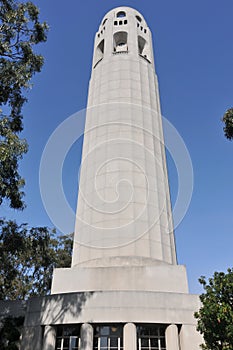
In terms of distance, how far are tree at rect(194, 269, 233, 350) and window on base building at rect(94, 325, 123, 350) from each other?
4.04 metres

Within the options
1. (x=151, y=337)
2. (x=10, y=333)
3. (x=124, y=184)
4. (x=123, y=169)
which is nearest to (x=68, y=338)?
(x=151, y=337)

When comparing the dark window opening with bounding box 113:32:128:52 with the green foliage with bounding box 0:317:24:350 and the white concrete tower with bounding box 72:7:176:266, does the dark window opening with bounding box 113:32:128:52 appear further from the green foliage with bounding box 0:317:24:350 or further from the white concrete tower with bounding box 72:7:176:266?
the green foliage with bounding box 0:317:24:350

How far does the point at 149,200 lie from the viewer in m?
22.2

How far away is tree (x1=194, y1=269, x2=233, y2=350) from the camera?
1341 centimetres

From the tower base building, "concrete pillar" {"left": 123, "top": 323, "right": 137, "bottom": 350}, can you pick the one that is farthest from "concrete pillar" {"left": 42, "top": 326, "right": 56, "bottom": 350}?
"concrete pillar" {"left": 123, "top": 323, "right": 137, "bottom": 350}

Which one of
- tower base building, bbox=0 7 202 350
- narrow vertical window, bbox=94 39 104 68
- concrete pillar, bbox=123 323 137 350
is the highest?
narrow vertical window, bbox=94 39 104 68

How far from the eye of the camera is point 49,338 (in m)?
16.4

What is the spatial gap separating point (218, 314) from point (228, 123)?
8824 mm

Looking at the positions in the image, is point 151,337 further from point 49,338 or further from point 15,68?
point 15,68

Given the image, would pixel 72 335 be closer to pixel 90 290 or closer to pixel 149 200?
pixel 90 290

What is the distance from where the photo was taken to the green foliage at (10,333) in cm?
1844

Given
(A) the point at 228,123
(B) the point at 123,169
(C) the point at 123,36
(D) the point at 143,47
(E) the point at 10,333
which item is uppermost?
(C) the point at 123,36

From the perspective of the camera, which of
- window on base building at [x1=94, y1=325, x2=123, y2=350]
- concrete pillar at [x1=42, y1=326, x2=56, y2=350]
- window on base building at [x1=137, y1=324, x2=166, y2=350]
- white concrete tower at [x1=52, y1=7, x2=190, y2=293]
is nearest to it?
window on base building at [x1=94, y1=325, x2=123, y2=350]

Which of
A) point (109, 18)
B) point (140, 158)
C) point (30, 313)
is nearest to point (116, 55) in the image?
point (109, 18)
